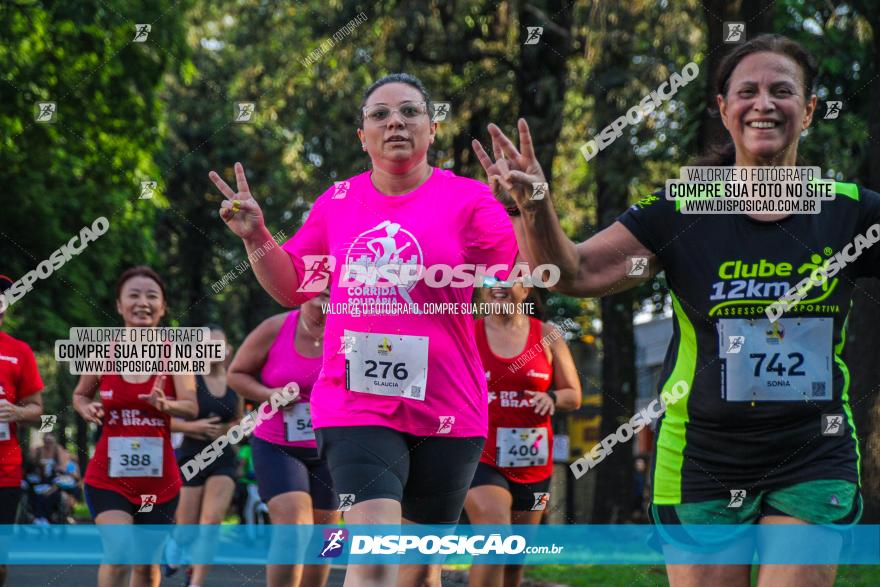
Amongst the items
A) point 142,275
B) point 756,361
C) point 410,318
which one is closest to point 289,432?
point 142,275

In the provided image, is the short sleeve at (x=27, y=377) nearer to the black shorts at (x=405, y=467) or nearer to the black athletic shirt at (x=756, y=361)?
the black shorts at (x=405, y=467)

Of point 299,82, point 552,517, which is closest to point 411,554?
point 299,82

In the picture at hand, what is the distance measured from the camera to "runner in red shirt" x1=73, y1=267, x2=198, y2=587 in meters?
7.92

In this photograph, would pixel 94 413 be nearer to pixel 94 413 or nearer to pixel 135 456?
pixel 94 413

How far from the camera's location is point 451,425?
507 cm

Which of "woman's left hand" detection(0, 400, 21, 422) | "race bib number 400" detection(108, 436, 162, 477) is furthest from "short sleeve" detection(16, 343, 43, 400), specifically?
"race bib number 400" detection(108, 436, 162, 477)

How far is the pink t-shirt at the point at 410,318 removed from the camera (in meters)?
4.96

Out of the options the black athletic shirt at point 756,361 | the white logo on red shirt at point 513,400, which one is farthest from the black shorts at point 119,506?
the black athletic shirt at point 756,361

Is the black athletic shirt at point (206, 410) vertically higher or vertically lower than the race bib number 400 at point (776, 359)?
lower

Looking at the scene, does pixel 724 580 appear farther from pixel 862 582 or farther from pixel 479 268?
pixel 862 582

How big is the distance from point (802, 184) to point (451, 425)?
171cm

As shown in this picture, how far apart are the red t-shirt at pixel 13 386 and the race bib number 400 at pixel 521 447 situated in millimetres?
2831

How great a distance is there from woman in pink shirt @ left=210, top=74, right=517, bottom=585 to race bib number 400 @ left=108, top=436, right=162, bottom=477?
9.77ft

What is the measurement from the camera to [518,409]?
8352 millimetres
